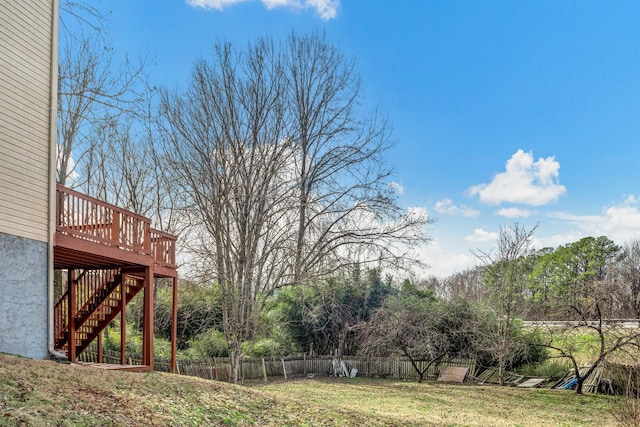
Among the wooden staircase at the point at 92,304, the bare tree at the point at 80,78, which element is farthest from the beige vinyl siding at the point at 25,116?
the bare tree at the point at 80,78

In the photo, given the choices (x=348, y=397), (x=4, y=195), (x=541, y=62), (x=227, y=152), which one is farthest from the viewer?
(x=541, y=62)

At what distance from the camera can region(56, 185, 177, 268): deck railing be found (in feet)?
29.2

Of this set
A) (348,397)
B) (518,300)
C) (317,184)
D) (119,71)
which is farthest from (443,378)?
(119,71)

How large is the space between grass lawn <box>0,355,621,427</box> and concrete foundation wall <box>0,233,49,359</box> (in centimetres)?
74

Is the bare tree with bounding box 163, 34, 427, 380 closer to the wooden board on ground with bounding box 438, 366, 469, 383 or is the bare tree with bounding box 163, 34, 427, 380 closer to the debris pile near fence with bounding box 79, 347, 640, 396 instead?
the debris pile near fence with bounding box 79, 347, 640, 396

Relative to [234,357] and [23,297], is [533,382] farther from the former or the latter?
[23,297]

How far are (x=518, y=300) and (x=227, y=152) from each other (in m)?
10.8

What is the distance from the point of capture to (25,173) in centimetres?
813

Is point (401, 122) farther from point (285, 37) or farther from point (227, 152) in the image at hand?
point (227, 152)

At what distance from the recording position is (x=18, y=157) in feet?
26.3

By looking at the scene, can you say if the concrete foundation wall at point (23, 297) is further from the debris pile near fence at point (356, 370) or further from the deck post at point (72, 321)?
the debris pile near fence at point (356, 370)

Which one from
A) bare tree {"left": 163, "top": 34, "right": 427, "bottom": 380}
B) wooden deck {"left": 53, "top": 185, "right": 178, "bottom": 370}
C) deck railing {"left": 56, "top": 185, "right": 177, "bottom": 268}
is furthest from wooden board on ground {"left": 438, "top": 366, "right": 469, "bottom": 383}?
deck railing {"left": 56, "top": 185, "right": 177, "bottom": 268}

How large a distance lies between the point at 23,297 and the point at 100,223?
75.5 inches

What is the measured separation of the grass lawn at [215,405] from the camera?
5090mm
